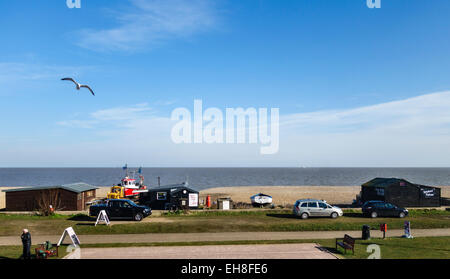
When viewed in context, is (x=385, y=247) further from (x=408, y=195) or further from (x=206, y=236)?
(x=408, y=195)

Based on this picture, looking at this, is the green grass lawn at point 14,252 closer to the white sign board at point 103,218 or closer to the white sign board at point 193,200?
the white sign board at point 103,218

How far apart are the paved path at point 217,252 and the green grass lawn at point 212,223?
4.81 metres

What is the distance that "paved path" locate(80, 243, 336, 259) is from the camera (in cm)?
1531

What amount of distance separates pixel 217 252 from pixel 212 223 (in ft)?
25.4

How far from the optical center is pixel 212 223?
78.3 ft

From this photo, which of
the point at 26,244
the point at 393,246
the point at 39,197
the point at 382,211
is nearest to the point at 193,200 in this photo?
the point at 39,197

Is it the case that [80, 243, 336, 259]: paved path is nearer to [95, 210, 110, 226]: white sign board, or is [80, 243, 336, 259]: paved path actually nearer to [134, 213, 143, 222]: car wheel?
[95, 210, 110, 226]: white sign board

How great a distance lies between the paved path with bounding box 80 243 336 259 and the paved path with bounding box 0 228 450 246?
6.96 ft

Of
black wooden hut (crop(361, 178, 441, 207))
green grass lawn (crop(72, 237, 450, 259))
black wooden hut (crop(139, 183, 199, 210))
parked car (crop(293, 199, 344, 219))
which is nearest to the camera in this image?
green grass lawn (crop(72, 237, 450, 259))

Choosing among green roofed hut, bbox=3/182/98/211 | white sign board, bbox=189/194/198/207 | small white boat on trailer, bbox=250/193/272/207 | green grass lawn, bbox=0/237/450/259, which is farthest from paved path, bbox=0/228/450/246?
small white boat on trailer, bbox=250/193/272/207

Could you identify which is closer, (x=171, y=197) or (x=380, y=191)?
(x=171, y=197)
